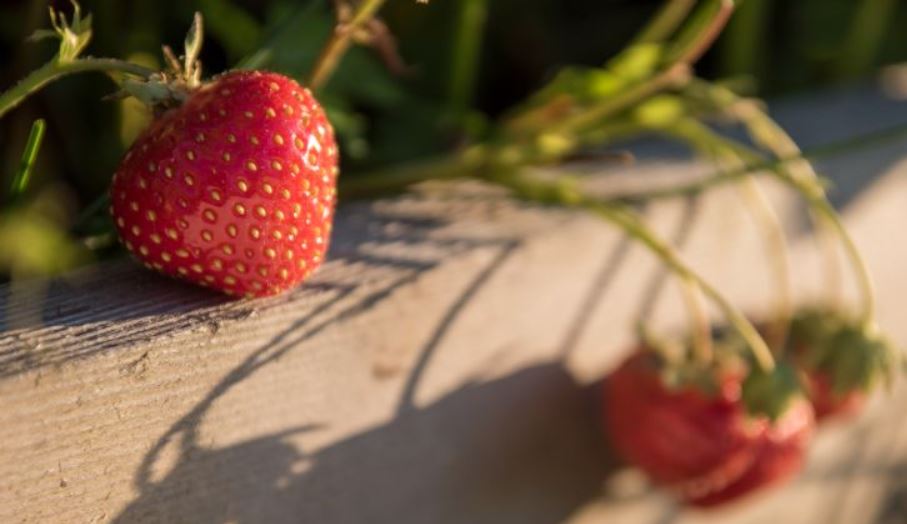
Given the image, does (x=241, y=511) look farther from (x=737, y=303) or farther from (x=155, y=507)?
(x=737, y=303)

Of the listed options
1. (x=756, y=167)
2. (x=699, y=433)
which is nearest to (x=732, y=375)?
(x=699, y=433)

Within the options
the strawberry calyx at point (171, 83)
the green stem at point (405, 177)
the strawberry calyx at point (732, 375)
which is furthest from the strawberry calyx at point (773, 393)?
the strawberry calyx at point (171, 83)

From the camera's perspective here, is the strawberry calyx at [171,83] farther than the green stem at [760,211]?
No

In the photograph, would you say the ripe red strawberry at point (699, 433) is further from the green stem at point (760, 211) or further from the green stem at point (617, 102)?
the green stem at point (617, 102)

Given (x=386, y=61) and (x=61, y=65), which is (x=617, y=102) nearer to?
(x=386, y=61)

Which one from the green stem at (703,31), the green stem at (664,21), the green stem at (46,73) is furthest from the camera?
the green stem at (664,21)

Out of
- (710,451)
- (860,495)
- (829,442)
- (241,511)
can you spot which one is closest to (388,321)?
(241,511)

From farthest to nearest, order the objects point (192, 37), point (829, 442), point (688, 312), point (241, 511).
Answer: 1. point (829, 442)
2. point (688, 312)
3. point (241, 511)
4. point (192, 37)

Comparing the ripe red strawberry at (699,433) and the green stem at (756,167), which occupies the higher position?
the green stem at (756,167)
